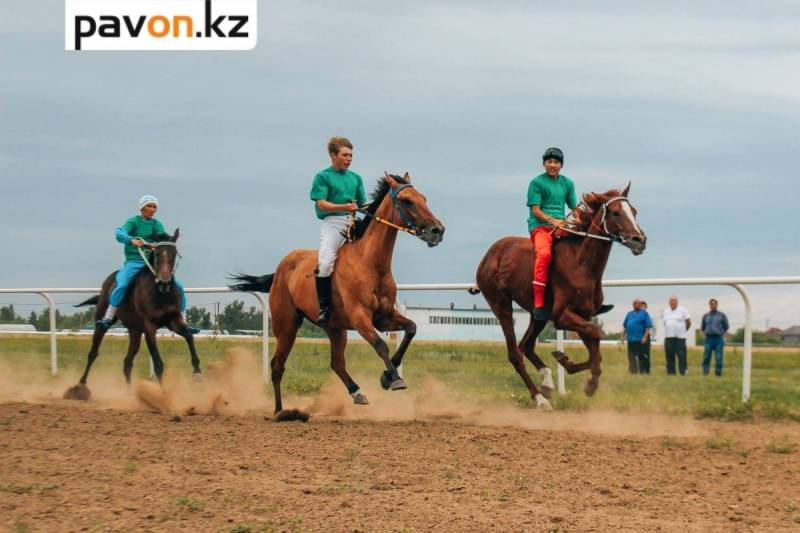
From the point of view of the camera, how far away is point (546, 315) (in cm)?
1149

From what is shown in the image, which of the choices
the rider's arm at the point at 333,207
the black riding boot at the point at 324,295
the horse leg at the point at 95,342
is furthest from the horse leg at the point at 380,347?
the horse leg at the point at 95,342

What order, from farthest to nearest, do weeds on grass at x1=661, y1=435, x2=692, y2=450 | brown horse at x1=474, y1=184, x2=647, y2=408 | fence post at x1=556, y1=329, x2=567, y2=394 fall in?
fence post at x1=556, y1=329, x2=567, y2=394 < brown horse at x1=474, y1=184, x2=647, y2=408 < weeds on grass at x1=661, y1=435, x2=692, y2=450

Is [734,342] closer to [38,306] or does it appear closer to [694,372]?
[694,372]

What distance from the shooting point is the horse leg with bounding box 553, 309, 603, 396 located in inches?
419

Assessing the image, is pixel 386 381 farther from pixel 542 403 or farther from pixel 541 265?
pixel 542 403

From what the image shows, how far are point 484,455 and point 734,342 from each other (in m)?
5.30

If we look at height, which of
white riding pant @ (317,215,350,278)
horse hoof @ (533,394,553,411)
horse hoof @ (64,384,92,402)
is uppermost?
white riding pant @ (317,215,350,278)

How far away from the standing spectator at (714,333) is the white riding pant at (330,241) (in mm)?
4598

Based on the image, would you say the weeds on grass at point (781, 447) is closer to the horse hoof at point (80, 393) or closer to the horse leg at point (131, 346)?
the horse leg at point (131, 346)

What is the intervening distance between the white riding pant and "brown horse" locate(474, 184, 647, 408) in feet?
6.99

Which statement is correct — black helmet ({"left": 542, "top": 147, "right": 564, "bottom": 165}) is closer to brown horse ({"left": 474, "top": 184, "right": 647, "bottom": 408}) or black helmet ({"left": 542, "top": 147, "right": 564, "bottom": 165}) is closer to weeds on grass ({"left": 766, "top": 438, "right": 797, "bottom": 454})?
brown horse ({"left": 474, "top": 184, "right": 647, "bottom": 408})

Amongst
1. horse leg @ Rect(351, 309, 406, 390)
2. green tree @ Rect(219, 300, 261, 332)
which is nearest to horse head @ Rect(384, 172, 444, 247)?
horse leg @ Rect(351, 309, 406, 390)

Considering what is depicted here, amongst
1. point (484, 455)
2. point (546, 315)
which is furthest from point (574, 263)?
point (484, 455)

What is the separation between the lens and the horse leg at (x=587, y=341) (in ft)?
34.9
